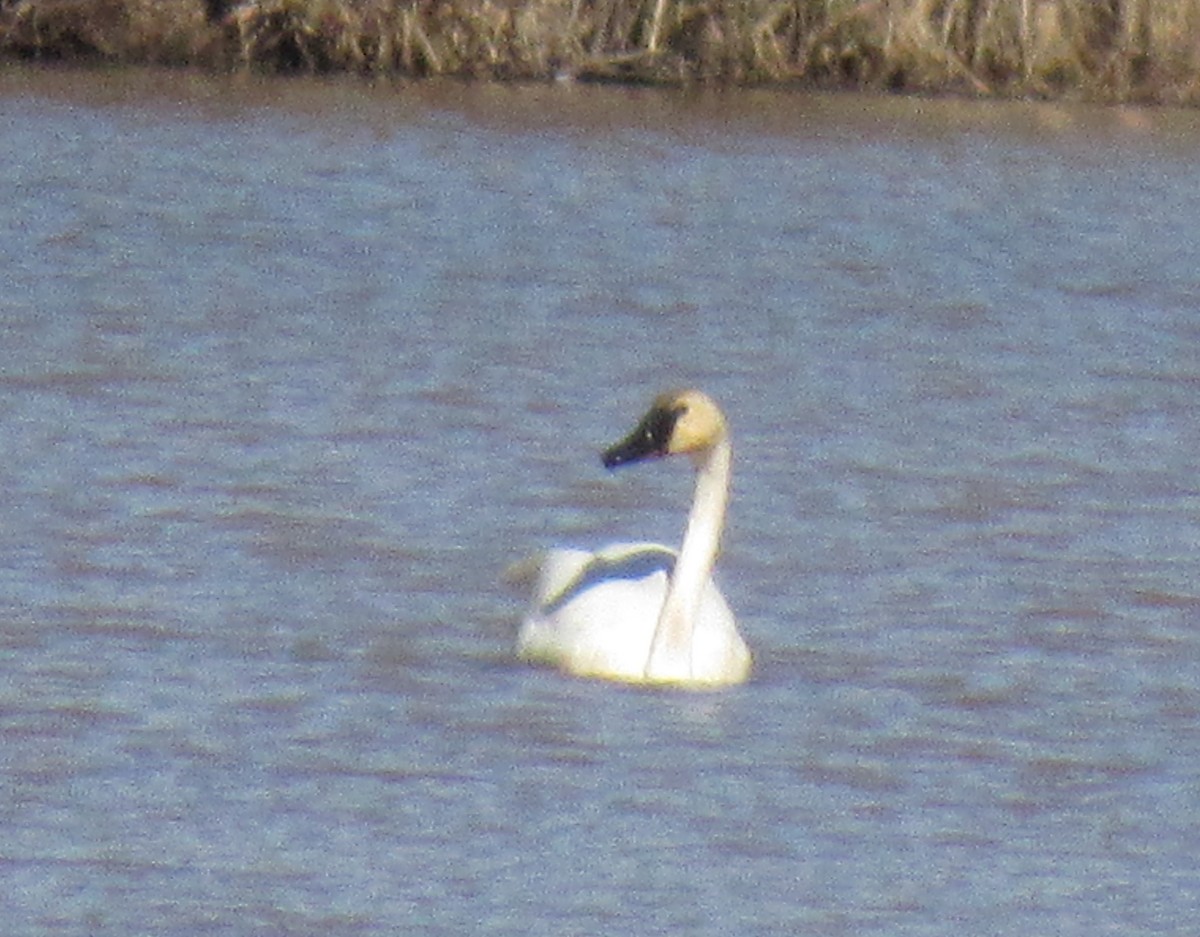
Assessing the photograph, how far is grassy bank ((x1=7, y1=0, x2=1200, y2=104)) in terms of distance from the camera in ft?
64.3

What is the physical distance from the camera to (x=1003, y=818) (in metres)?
6.85

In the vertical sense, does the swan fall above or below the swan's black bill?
below

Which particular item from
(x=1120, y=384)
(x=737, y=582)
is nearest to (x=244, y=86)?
(x=1120, y=384)

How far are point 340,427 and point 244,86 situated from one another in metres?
9.13

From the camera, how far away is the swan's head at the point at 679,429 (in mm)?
8289

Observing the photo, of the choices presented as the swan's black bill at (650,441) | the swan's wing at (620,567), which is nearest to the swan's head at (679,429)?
the swan's black bill at (650,441)

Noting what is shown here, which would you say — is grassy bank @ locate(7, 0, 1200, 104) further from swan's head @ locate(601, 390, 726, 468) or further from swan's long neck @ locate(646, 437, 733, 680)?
swan's long neck @ locate(646, 437, 733, 680)

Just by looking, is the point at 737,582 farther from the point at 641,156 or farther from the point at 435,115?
the point at 435,115

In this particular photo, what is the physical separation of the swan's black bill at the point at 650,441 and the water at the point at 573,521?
0.54 meters

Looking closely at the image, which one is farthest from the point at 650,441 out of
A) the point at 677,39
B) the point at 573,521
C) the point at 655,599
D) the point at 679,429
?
the point at 677,39

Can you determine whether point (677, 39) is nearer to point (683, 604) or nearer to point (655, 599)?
point (655, 599)

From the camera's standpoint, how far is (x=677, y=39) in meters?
20.2

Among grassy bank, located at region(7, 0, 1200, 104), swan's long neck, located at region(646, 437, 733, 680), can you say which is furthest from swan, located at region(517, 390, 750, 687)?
grassy bank, located at region(7, 0, 1200, 104)

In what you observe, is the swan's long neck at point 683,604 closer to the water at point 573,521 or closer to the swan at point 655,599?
the swan at point 655,599
